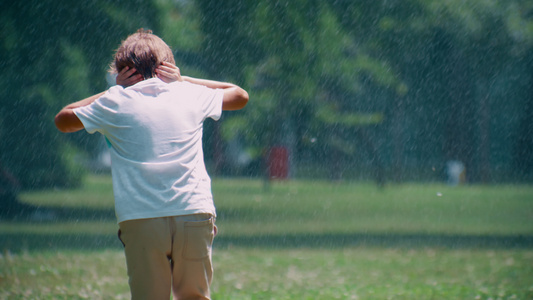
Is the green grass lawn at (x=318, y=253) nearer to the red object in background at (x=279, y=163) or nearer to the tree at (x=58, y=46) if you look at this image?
the tree at (x=58, y=46)

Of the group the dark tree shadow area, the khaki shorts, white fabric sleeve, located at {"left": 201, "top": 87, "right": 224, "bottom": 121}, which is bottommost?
the dark tree shadow area

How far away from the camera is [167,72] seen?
2.79m

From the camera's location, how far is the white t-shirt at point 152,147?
263cm

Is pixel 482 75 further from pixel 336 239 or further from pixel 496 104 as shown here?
pixel 336 239

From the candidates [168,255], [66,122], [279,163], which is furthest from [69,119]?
[279,163]

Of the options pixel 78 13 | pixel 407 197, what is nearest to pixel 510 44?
pixel 407 197

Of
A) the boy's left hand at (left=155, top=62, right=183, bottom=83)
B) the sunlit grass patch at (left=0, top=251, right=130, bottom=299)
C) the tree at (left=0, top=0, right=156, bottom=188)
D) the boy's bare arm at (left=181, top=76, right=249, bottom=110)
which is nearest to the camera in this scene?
the boy's left hand at (left=155, top=62, right=183, bottom=83)

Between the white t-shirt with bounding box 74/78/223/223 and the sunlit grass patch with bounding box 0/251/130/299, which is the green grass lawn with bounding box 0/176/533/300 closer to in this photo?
the sunlit grass patch with bounding box 0/251/130/299

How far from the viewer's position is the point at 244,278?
7176 millimetres

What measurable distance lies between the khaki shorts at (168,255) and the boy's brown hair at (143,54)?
63cm

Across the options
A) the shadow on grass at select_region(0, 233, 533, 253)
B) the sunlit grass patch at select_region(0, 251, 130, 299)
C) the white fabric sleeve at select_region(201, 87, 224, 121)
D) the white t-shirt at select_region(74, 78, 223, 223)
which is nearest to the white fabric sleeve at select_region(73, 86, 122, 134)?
the white t-shirt at select_region(74, 78, 223, 223)

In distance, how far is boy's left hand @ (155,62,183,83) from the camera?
2789mm

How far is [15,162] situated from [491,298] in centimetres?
1528

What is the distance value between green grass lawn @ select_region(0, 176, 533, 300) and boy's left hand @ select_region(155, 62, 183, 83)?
3633 millimetres
